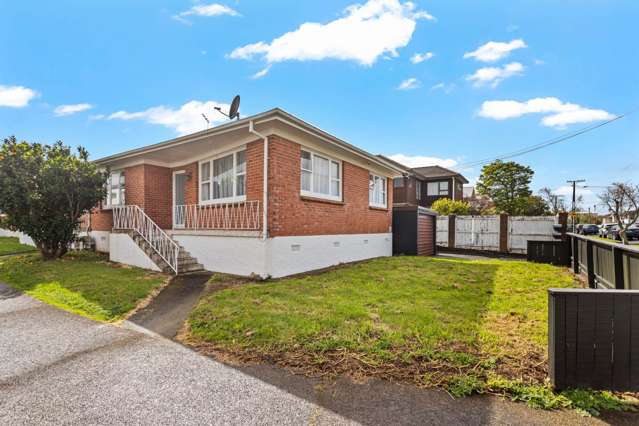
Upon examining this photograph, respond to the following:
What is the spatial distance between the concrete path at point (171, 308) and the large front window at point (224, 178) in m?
2.70

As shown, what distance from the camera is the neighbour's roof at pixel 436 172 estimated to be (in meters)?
32.9

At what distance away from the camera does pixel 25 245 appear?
17.2m

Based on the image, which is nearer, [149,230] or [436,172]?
[149,230]

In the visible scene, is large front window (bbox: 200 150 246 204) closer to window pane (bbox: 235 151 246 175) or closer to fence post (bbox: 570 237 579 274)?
window pane (bbox: 235 151 246 175)

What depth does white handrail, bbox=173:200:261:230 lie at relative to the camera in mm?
8430

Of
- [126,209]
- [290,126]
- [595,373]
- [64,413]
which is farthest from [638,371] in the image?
[126,209]

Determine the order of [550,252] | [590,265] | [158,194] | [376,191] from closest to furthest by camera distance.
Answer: [590,265]
[550,252]
[158,194]
[376,191]

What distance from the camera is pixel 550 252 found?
11109 mm

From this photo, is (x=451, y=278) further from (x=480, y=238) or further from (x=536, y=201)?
(x=536, y=201)

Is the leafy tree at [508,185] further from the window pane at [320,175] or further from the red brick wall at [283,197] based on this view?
the window pane at [320,175]

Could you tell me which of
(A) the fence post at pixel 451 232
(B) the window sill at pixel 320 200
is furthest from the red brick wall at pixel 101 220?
(A) the fence post at pixel 451 232

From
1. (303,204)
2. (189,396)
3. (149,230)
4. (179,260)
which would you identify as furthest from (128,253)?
(189,396)

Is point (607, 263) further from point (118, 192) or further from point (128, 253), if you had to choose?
point (118, 192)

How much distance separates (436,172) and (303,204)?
95.7ft
